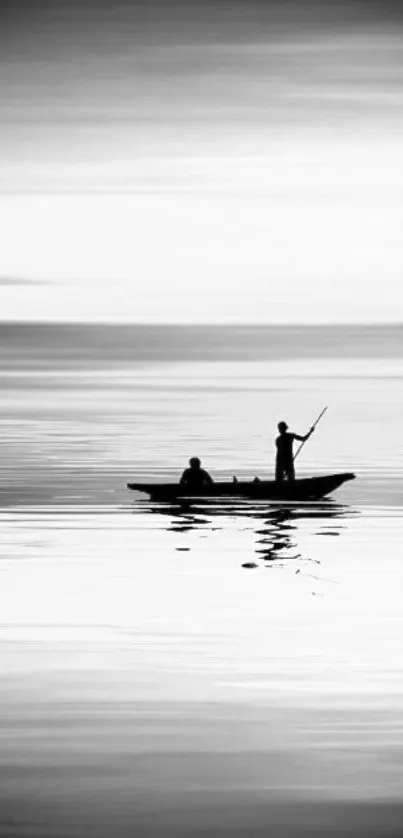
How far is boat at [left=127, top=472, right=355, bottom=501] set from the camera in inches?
1257

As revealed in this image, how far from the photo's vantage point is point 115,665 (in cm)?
1503

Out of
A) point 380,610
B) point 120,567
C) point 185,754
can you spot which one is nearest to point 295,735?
point 185,754

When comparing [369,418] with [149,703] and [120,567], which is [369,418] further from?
[149,703]

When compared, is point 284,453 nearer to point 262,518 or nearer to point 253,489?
point 253,489

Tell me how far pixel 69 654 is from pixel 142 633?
1321 millimetres

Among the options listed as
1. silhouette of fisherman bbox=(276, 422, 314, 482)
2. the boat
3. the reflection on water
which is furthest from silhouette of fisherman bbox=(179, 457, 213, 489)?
silhouette of fisherman bbox=(276, 422, 314, 482)

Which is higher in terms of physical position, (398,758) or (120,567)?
(120,567)

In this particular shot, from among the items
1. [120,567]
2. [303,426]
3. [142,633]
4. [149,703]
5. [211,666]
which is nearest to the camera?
[149,703]

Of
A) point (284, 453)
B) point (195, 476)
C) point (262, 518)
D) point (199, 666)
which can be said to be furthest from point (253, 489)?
point (199, 666)

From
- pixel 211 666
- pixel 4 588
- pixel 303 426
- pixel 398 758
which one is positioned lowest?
pixel 398 758

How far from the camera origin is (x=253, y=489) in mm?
31984

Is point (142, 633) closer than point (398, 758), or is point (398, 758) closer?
point (398, 758)

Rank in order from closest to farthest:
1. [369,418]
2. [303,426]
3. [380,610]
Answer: [380,610]
[303,426]
[369,418]

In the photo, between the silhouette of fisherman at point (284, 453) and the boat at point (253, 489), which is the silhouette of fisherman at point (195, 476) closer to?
the boat at point (253, 489)
